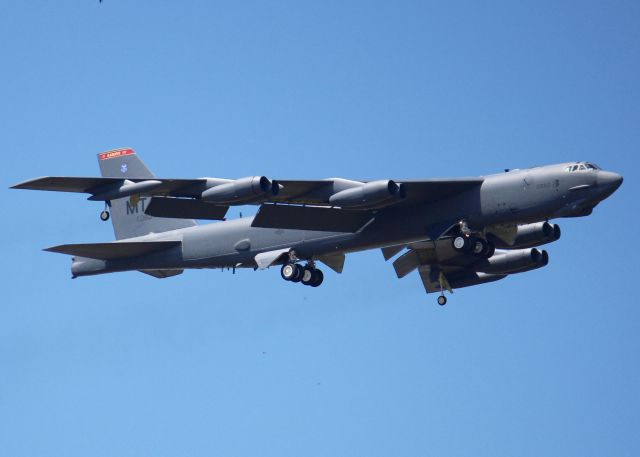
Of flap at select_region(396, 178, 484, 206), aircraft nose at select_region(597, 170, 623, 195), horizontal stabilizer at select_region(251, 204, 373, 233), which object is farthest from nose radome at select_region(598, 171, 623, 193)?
horizontal stabilizer at select_region(251, 204, 373, 233)

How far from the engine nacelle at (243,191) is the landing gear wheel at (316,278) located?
23.1ft

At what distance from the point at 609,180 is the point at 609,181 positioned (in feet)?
0.10

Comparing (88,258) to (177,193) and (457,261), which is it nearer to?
(177,193)

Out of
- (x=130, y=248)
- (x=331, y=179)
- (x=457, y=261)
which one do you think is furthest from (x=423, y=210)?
(x=130, y=248)

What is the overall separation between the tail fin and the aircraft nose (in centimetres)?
1787

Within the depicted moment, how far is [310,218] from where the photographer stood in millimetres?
46969

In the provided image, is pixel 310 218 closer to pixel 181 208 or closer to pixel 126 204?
pixel 181 208

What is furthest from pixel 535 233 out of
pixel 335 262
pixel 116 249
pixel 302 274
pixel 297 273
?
pixel 116 249

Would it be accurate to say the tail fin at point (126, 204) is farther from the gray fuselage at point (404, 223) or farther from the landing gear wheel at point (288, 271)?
the landing gear wheel at point (288, 271)

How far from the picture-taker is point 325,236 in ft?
158

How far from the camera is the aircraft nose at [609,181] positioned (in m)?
44.0

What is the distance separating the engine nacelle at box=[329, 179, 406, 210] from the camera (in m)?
43.5

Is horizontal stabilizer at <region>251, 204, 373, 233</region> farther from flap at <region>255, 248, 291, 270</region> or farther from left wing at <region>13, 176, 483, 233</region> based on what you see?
flap at <region>255, 248, 291, 270</region>

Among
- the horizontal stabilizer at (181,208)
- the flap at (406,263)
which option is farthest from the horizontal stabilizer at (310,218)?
the flap at (406,263)
